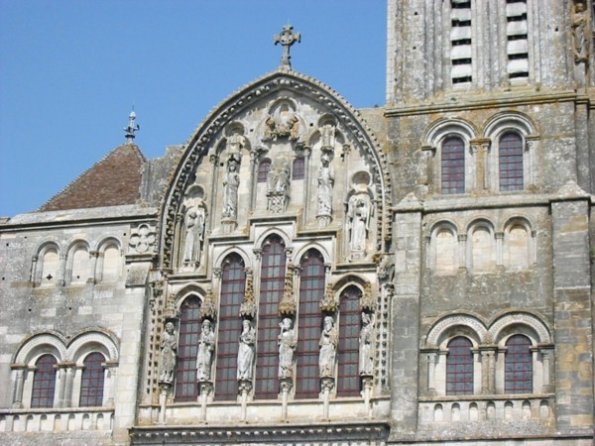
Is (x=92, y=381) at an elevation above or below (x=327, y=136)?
below

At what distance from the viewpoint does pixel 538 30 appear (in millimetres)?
Answer: 35250

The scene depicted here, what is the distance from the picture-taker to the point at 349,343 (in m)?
33.7

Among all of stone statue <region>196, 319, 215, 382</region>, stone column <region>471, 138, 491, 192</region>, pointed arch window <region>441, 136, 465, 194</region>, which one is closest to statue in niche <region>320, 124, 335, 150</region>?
pointed arch window <region>441, 136, 465, 194</region>

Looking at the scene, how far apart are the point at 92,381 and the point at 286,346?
5.34 metres

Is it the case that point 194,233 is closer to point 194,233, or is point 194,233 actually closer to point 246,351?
point 194,233

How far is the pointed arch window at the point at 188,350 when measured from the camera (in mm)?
34688

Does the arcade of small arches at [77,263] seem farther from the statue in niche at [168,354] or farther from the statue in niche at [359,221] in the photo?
the statue in niche at [359,221]

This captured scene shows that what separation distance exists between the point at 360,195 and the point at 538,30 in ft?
19.9

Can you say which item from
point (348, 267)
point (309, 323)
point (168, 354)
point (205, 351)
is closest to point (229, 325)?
point (205, 351)

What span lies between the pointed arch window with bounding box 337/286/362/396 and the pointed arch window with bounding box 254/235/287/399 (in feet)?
5.24

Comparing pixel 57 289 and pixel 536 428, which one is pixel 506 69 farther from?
pixel 57 289

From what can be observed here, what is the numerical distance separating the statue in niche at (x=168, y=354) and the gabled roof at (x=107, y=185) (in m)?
4.29

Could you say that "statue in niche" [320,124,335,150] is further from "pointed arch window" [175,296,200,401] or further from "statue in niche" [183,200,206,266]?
"pointed arch window" [175,296,200,401]

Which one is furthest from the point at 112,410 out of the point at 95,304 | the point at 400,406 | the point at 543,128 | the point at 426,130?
the point at 543,128
